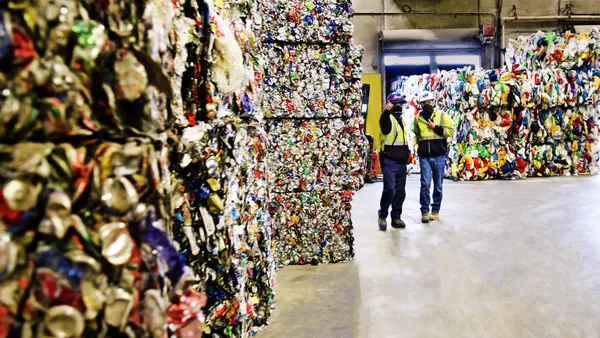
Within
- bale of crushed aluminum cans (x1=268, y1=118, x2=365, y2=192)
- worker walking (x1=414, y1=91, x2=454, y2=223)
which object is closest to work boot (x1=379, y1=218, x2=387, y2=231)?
worker walking (x1=414, y1=91, x2=454, y2=223)

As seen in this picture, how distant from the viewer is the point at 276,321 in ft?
9.77

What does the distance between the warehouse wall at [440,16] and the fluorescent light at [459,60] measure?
977 millimetres

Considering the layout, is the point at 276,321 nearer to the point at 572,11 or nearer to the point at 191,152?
the point at 191,152

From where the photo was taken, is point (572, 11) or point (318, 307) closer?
point (318, 307)

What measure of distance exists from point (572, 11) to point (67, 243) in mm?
17533

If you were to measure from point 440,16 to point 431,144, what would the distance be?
10.1m

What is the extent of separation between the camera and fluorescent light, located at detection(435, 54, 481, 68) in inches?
571

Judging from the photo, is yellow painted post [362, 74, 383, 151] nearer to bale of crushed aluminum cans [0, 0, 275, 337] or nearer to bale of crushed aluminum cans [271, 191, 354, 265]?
bale of crushed aluminum cans [271, 191, 354, 265]

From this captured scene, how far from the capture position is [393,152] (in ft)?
17.7

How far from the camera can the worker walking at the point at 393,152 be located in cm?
539

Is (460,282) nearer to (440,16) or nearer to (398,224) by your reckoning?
(398,224)

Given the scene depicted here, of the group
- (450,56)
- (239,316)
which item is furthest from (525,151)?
(239,316)

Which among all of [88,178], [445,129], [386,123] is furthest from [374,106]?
[88,178]

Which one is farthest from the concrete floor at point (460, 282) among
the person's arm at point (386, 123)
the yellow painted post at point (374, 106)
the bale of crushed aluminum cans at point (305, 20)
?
the yellow painted post at point (374, 106)
